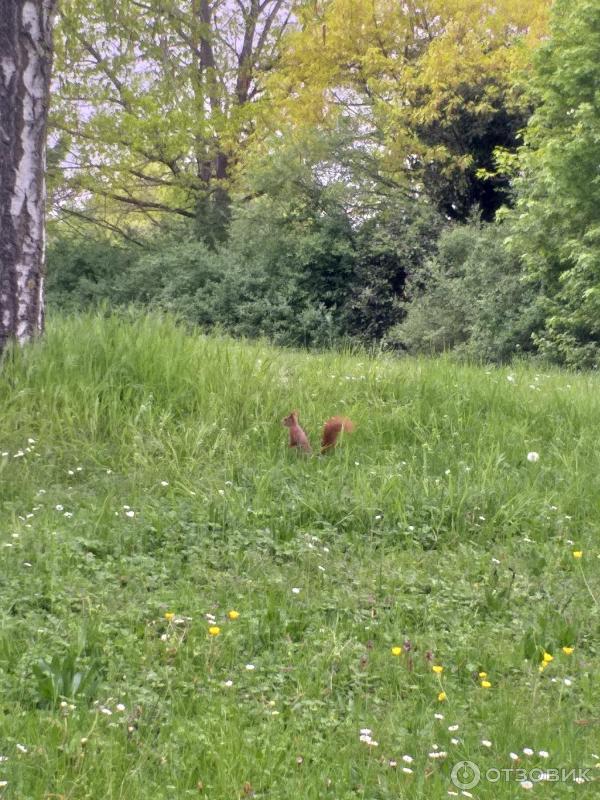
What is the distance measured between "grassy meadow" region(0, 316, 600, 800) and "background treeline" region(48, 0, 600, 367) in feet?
23.1

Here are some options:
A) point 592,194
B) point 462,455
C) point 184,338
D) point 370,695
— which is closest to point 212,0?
point 592,194

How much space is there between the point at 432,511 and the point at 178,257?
47.6ft

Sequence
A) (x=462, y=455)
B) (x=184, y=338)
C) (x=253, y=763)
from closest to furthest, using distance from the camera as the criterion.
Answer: (x=253, y=763) < (x=462, y=455) < (x=184, y=338)

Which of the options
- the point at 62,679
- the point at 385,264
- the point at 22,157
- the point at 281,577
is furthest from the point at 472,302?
the point at 62,679

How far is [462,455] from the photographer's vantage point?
5859 millimetres

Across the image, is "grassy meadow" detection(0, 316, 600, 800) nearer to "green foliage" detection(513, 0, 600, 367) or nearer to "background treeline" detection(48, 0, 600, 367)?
"green foliage" detection(513, 0, 600, 367)

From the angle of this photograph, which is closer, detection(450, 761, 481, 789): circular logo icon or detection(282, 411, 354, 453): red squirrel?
detection(450, 761, 481, 789): circular logo icon

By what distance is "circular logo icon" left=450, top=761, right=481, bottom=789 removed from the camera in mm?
2715

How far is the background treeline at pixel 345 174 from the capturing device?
13.4m

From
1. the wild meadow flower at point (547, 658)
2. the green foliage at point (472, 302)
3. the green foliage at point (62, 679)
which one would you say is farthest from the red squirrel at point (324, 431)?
the green foliage at point (472, 302)

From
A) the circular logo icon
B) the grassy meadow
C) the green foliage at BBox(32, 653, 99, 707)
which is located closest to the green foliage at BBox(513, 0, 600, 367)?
the grassy meadow

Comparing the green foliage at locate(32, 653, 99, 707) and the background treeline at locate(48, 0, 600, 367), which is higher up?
the background treeline at locate(48, 0, 600, 367)

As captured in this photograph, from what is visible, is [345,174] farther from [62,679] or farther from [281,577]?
[62,679]

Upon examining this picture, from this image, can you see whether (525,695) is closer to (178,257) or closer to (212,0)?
(178,257)
